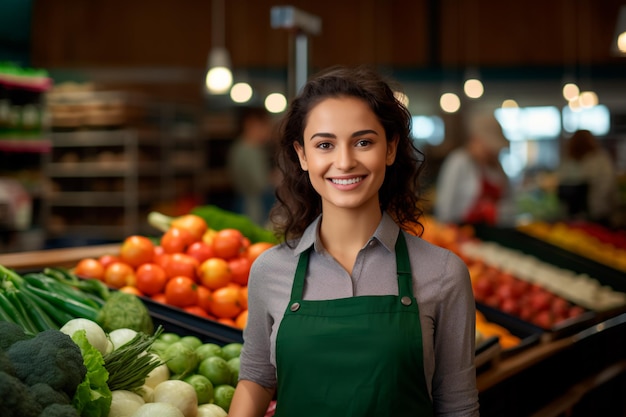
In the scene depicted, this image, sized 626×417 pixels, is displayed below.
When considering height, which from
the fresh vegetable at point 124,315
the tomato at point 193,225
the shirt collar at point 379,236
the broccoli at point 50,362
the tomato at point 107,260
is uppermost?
the shirt collar at point 379,236

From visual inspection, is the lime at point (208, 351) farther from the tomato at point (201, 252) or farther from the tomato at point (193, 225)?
the tomato at point (193, 225)

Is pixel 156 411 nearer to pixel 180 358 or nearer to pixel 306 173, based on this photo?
pixel 180 358

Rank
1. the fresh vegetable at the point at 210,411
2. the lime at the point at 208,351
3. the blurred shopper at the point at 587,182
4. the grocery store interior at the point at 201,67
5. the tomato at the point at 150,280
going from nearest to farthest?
the fresh vegetable at the point at 210,411 → the lime at the point at 208,351 → the tomato at the point at 150,280 → the blurred shopper at the point at 587,182 → the grocery store interior at the point at 201,67

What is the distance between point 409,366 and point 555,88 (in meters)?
11.5

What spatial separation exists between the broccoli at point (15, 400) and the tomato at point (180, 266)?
61.7 inches

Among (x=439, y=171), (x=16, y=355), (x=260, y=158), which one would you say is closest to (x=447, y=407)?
(x=16, y=355)

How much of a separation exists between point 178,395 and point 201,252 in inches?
46.0

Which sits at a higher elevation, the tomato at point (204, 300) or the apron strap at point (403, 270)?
the apron strap at point (403, 270)

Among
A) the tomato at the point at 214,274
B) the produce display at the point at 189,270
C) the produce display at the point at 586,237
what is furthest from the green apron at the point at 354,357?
the produce display at the point at 586,237

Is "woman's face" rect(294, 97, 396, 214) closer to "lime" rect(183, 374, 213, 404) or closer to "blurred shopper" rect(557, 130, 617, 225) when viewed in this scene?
"lime" rect(183, 374, 213, 404)

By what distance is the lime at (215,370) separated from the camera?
2.33 meters

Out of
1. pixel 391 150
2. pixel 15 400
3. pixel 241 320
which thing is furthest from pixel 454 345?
pixel 241 320

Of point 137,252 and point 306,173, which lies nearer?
point 306,173

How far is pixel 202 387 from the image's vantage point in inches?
88.1
